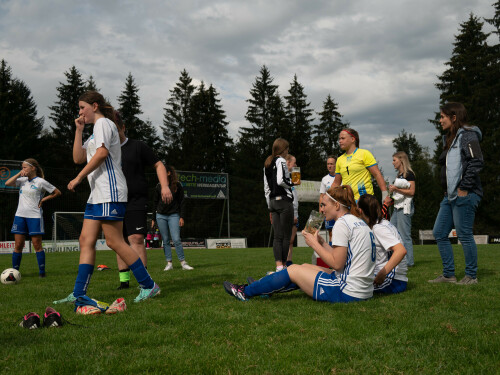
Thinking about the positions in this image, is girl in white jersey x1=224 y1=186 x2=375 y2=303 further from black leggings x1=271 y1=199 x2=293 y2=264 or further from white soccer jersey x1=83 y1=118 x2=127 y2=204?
black leggings x1=271 y1=199 x2=293 y2=264

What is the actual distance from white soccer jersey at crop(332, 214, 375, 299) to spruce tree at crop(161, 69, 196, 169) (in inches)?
1713

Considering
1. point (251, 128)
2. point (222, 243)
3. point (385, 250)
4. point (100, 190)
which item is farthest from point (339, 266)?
point (251, 128)

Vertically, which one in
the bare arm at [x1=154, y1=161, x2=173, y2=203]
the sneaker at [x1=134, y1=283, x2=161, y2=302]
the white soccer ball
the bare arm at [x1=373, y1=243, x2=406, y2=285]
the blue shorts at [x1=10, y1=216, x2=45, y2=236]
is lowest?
the white soccer ball

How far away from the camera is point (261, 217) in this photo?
2992 centimetres

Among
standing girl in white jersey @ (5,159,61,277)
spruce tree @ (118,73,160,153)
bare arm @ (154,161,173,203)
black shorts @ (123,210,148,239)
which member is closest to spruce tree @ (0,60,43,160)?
spruce tree @ (118,73,160,153)

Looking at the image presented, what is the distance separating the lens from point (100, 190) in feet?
14.0

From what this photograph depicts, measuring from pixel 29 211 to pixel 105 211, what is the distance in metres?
4.22

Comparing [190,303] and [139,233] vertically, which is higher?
[139,233]

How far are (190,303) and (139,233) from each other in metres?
1.60

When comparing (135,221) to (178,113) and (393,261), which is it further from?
(178,113)

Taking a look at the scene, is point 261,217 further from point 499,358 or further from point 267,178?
point 499,358

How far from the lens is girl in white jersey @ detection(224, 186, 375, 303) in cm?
400

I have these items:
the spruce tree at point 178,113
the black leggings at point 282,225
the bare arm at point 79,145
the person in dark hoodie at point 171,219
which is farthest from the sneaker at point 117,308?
the spruce tree at point 178,113

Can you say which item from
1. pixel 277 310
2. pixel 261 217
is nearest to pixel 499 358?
pixel 277 310
